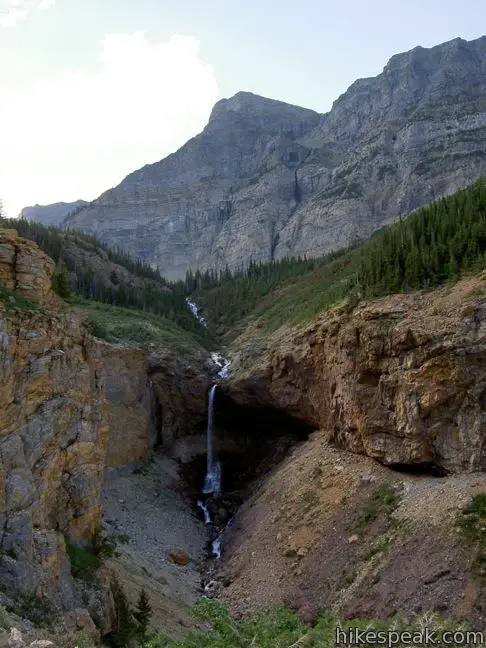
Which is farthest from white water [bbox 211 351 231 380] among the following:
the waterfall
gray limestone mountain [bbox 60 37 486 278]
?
gray limestone mountain [bbox 60 37 486 278]

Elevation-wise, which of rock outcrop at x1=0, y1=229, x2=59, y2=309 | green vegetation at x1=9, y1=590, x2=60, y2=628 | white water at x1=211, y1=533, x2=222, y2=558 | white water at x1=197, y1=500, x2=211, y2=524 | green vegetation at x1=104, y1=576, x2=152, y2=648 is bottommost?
white water at x1=211, y1=533, x2=222, y2=558

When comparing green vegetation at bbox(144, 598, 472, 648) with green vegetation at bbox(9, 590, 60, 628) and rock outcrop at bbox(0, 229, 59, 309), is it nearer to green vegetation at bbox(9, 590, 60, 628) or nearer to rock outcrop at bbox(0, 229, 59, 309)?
green vegetation at bbox(9, 590, 60, 628)

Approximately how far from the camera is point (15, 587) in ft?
55.6

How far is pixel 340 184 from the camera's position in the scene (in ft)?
503

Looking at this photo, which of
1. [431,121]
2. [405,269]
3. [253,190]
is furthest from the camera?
[253,190]

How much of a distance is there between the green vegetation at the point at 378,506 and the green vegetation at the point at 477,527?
4.62 meters

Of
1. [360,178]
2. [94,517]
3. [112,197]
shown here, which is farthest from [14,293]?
[112,197]

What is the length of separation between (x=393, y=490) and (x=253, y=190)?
519ft

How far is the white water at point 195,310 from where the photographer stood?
82.0 meters

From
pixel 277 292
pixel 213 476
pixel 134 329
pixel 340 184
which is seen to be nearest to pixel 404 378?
pixel 213 476

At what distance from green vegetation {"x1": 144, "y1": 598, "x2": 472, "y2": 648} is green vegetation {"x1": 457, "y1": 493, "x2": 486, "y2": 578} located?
1422 cm

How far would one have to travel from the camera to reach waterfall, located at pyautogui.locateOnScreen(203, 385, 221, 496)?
4838 centimetres

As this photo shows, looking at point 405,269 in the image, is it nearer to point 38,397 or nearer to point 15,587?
point 38,397

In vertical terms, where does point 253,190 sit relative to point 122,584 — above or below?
above
